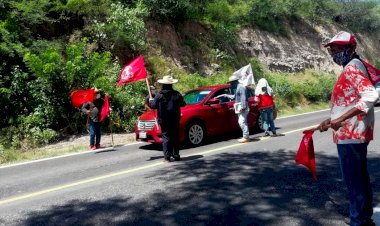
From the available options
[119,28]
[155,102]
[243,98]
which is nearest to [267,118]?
[243,98]

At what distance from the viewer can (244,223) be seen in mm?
4449

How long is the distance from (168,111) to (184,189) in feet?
7.99

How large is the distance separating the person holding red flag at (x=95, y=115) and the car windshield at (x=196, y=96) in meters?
2.47

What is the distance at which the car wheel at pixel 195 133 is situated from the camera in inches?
395

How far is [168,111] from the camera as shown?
8.03m

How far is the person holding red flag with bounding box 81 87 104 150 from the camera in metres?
10.6

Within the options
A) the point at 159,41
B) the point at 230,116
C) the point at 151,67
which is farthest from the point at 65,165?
the point at 159,41

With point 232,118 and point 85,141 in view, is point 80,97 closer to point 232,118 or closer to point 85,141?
point 85,141

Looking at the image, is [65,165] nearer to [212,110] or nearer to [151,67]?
[212,110]

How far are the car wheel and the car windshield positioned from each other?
85cm

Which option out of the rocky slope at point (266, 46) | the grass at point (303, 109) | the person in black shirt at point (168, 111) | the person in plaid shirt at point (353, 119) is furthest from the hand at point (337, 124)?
the rocky slope at point (266, 46)

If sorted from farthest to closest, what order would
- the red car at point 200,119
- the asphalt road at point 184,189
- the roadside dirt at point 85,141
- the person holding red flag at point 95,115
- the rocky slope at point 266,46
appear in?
the rocky slope at point 266,46 → the roadside dirt at point 85,141 → the person holding red flag at point 95,115 → the red car at point 200,119 → the asphalt road at point 184,189

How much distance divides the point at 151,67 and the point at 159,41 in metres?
2.92

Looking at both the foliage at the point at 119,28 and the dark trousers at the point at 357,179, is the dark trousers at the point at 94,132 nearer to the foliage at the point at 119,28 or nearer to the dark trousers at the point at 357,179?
the foliage at the point at 119,28
